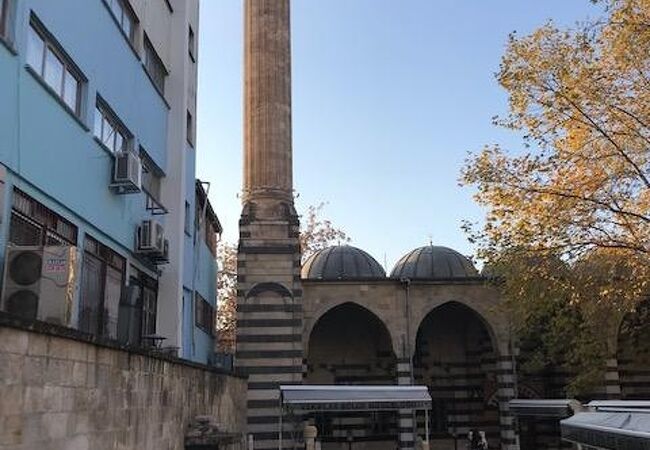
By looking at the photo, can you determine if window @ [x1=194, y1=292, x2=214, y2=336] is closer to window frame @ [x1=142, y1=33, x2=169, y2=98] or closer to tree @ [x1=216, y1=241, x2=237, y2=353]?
window frame @ [x1=142, y1=33, x2=169, y2=98]

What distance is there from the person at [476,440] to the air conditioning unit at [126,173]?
1801 cm

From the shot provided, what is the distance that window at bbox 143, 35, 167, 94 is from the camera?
14422mm

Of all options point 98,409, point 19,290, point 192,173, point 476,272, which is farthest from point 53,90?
point 476,272

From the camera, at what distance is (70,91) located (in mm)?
10281

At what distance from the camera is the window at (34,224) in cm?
841

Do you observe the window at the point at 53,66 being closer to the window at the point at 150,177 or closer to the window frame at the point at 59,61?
the window frame at the point at 59,61

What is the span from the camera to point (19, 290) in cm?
803

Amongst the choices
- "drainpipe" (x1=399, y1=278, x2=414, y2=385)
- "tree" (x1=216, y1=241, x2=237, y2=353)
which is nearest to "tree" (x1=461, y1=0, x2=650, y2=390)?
"drainpipe" (x1=399, y1=278, x2=414, y2=385)

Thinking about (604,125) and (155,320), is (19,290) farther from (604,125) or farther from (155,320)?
(604,125)

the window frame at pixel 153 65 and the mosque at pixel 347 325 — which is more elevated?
the window frame at pixel 153 65

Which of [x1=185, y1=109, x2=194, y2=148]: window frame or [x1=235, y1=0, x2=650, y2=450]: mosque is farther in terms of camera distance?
[x1=235, y1=0, x2=650, y2=450]: mosque

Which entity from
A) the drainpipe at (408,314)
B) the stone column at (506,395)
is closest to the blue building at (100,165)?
the drainpipe at (408,314)

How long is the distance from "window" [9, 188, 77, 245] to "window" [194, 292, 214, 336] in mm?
9736


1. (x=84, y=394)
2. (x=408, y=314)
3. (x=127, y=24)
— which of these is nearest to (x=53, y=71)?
(x=127, y=24)
